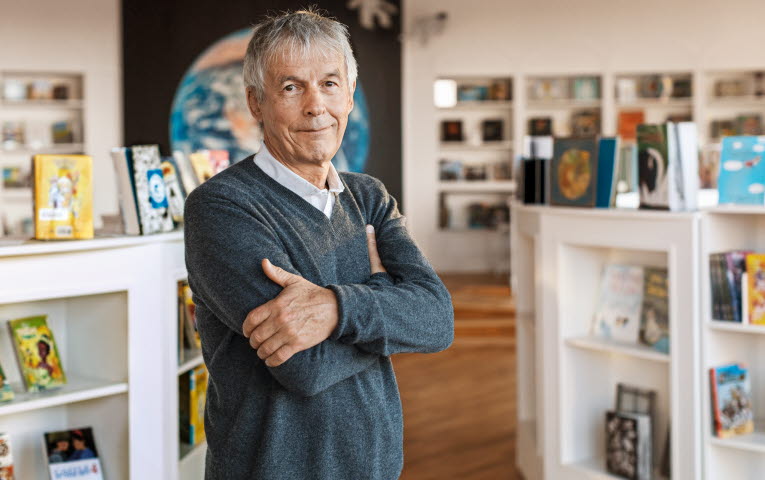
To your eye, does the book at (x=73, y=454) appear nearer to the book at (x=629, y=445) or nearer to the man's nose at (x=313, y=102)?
the man's nose at (x=313, y=102)

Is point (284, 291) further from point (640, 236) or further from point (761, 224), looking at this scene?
point (761, 224)

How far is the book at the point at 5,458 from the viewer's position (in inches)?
98.5

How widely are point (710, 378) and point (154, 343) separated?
1898 mm

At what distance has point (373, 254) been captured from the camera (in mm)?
1680

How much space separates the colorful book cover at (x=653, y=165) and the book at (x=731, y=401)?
0.63 metres

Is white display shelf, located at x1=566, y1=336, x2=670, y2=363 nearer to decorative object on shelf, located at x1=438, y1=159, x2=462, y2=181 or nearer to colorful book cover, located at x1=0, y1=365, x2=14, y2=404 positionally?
colorful book cover, located at x1=0, y1=365, x2=14, y2=404

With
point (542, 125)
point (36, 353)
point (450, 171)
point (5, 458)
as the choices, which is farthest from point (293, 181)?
point (542, 125)

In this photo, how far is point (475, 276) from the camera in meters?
9.59

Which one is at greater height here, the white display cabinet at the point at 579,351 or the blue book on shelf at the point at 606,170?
the blue book on shelf at the point at 606,170

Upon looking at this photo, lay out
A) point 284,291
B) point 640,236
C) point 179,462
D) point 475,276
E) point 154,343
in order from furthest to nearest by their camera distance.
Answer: point 475,276 < point 640,236 < point 179,462 < point 154,343 < point 284,291

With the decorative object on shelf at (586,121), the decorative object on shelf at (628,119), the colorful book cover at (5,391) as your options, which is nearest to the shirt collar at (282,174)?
the colorful book cover at (5,391)

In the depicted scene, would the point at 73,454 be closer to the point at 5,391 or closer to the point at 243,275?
the point at 5,391

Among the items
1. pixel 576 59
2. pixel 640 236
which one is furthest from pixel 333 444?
pixel 576 59

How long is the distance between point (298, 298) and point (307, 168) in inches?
11.2
